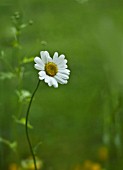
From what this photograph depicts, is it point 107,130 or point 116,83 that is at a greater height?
point 116,83

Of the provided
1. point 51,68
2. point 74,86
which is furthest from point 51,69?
point 74,86

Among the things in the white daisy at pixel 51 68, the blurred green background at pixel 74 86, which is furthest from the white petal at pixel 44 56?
the blurred green background at pixel 74 86

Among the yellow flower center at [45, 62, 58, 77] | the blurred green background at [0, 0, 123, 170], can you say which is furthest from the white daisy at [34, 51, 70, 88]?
the blurred green background at [0, 0, 123, 170]

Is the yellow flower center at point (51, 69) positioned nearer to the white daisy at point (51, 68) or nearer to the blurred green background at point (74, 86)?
the white daisy at point (51, 68)

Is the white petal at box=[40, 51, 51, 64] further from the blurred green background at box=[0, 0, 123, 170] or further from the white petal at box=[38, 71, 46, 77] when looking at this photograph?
the blurred green background at box=[0, 0, 123, 170]

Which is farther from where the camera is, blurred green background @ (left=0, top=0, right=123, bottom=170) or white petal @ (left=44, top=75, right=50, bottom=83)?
blurred green background @ (left=0, top=0, right=123, bottom=170)

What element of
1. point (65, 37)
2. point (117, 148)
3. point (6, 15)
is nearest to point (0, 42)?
point (6, 15)

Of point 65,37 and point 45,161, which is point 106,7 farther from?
point 45,161
